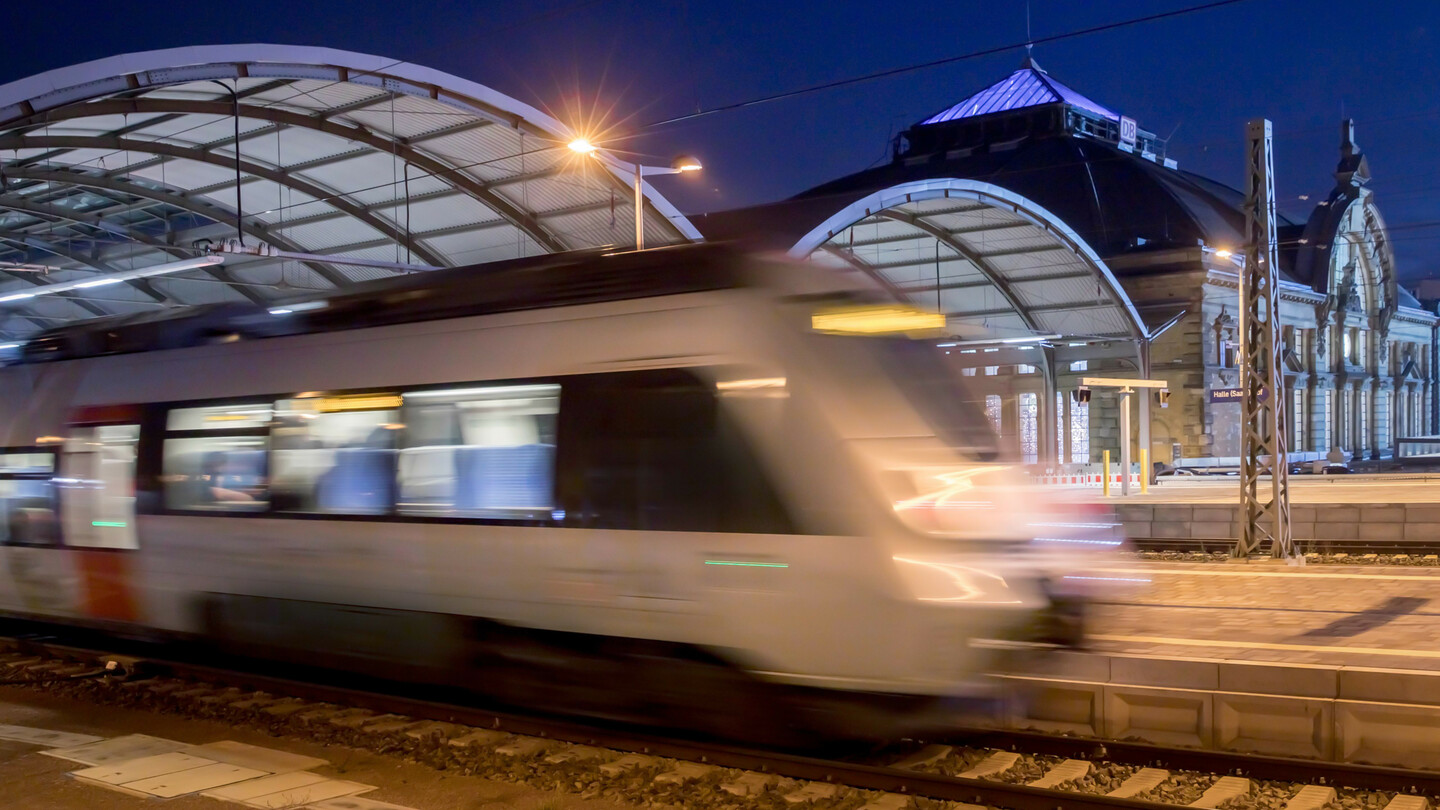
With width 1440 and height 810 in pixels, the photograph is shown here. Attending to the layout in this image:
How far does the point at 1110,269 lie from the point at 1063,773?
1830 inches

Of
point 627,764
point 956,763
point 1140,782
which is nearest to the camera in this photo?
point 1140,782

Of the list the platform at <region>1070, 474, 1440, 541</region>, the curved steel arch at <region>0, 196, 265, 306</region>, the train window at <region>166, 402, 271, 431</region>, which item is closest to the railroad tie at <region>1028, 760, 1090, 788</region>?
the train window at <region>166, 402, 271, 431</region>

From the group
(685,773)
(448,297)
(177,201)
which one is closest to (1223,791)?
(685,773)

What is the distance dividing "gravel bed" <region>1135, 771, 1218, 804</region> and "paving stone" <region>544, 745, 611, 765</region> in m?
3.39

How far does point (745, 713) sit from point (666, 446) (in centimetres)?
176

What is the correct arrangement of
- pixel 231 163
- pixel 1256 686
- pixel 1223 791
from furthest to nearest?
pixel 231 163
pixel 1256 686
pixel 1223 791

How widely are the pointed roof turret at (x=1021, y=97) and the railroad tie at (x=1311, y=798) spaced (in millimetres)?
65318

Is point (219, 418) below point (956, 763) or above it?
above

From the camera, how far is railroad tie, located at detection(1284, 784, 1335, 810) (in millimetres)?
6719

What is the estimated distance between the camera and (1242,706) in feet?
26.5

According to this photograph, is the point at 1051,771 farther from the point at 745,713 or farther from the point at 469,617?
the point at 469,617

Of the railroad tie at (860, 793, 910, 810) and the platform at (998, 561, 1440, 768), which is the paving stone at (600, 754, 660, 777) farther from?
the platform at (998, 561, 1440, 768)

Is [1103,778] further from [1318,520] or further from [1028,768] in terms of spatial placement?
[1318,520]

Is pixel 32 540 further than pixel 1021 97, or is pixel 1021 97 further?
pixel 1021 97
